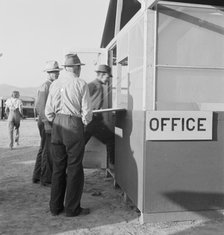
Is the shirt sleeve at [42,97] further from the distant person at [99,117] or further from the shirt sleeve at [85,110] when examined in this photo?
the shirt sleeve at [85,110]

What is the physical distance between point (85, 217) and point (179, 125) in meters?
1.68

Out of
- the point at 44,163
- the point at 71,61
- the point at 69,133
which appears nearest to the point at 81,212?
the point at 69,133

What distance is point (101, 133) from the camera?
21.6ft

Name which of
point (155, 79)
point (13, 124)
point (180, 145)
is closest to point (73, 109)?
point (155, 79)

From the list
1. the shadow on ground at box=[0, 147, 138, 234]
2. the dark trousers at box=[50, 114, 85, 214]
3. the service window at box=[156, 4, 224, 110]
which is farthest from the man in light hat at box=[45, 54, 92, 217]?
the service window at box=[156, 4, 224, 110]

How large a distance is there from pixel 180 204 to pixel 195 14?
7.64ft

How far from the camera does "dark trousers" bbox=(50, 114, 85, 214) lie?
466 centimetres

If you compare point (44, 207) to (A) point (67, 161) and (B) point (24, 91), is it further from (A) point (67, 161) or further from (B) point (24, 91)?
(B) point (24, 91)

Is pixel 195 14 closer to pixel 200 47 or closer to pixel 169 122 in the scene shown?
pixel 200 47

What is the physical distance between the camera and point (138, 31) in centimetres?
482

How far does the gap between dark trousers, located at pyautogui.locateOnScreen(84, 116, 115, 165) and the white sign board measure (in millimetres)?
2109

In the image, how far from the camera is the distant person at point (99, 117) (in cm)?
623

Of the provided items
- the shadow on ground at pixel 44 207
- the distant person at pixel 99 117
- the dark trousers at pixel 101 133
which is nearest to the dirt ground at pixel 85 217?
the shadow on ground at pixel 44 207

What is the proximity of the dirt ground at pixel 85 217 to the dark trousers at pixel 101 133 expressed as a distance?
2.06ft
